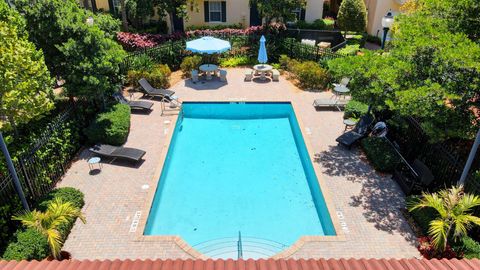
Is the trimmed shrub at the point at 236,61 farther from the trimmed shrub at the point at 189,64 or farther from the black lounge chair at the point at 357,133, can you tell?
the black lounge chair at the point at 357,133

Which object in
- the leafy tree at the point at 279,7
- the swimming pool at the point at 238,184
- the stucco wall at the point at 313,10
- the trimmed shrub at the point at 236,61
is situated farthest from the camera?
the stucco wall at the point at 313,10

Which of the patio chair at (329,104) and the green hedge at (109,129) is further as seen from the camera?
the patio chair at (329,104)

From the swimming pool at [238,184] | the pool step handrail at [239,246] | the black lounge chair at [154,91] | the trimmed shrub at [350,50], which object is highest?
the trimmed shrub at [350,50]

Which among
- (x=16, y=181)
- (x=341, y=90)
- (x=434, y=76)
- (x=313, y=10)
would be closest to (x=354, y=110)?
(x=341, y=90)

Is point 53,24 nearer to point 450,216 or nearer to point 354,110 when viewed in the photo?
point 354,110

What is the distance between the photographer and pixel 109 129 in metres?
15.3

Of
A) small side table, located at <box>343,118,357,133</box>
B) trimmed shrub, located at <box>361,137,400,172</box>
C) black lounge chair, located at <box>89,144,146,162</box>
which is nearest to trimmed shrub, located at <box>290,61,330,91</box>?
small side table, located at <box>343,118,357,133</box>

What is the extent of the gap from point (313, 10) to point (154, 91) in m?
18.8

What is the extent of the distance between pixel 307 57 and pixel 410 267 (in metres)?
21.3

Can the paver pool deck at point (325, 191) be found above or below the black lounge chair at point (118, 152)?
below

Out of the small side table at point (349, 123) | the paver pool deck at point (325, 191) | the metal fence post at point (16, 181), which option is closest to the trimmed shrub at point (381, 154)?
the paver pool deck at point (325, 191)

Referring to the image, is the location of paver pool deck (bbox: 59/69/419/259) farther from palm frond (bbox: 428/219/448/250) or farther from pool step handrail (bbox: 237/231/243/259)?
pool step handrail (bbox: 237/231/243/259)

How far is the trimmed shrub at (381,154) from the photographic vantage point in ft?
45.5

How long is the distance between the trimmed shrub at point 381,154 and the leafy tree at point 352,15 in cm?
1658
